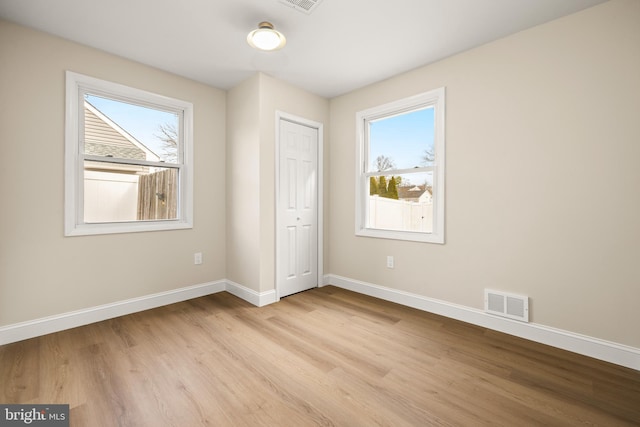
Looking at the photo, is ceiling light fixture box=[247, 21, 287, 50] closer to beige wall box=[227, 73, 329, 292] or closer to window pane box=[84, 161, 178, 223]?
beige wall box=[227, 73, 329, 292]

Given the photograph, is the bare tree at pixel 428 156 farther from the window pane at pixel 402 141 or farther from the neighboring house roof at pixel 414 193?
the neighboring house roof at pixel 414 193

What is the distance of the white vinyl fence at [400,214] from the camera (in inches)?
123

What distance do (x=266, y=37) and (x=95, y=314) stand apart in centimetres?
298

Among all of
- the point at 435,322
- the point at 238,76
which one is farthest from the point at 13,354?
the point at 435,322

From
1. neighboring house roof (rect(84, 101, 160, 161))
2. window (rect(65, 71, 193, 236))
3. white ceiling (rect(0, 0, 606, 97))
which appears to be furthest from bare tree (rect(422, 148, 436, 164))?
neighboring house roof (rect(84, 101, 160, 161))

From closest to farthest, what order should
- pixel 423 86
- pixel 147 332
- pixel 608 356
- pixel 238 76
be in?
pixel 608 356 → pixel 147 332 → pixel 423 86 → pixel 238 76

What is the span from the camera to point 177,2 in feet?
6.86

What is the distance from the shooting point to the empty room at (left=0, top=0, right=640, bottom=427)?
1.81m

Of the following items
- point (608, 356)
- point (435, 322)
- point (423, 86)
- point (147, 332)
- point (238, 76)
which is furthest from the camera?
point (238, 76)

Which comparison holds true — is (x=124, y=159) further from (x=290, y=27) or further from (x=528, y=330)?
(x=528, y=330)

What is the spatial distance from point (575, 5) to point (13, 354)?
496 cm

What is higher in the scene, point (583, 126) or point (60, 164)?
point (583, 126)

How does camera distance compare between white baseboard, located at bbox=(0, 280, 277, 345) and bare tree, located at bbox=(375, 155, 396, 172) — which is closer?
white baseboard, located at bbox=(0, 280, 277, 345)

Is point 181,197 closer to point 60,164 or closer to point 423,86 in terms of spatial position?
point 60,164
